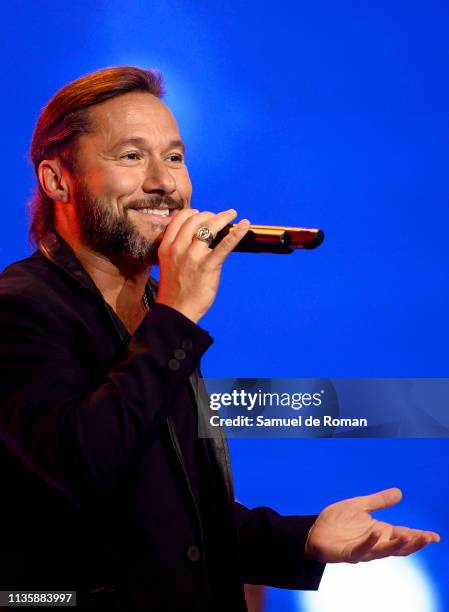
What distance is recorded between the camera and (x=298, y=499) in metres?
2.15

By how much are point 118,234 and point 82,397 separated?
1.15ft

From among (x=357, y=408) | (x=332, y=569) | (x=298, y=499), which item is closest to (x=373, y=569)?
(x=332, y=569)

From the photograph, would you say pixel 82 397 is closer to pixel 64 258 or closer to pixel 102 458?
pixel 102 458

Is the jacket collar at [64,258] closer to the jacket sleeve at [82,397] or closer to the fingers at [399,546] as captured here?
the jacket sleeve at [82,397]

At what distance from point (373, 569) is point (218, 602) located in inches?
38.2

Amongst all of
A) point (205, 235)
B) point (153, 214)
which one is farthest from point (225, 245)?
point (153, 214)

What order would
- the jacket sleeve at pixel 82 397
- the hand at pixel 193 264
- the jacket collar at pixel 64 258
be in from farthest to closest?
the jacket collar at pixel 64 258 → the hand at pixel 193 264 → the jacket sleeve at pixel 82 397

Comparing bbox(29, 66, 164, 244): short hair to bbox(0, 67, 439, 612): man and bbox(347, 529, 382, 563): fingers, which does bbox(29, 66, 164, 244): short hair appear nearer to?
bbox(0, 67, 439, 612): man

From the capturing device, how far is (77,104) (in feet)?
4.77

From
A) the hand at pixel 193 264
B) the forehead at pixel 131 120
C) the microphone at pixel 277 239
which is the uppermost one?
the forehead at pixel 131 120

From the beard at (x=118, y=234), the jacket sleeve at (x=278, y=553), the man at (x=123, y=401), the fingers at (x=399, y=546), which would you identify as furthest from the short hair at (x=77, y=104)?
the fingers at (x=399, y=546)

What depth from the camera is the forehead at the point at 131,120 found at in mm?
1412

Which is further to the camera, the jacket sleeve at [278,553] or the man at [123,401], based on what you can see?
the jacket sleeve at [278,553]

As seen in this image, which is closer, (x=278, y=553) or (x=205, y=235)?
(x=205, y=235)
